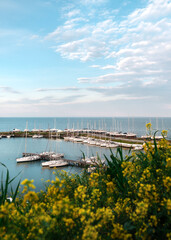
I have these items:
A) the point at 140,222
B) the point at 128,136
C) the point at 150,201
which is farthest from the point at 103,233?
the point at 128,136

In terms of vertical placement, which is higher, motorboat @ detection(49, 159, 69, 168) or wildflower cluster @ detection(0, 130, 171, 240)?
wildflower cluster @ detection(0, 130, 171, 240)

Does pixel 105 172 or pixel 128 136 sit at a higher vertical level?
pixel 105 172

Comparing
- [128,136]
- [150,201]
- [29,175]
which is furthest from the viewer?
[128,136]

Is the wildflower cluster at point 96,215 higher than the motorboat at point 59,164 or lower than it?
higher

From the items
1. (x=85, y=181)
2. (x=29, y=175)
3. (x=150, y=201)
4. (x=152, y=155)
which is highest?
(x=152, y=155)

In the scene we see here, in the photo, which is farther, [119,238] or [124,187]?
[124,187]

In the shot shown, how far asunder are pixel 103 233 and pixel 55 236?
76 centimetres

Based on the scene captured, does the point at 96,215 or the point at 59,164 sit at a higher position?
the point at 96,215

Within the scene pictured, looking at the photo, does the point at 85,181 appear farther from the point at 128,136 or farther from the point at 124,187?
the point at 128,136

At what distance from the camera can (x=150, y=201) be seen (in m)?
3.05

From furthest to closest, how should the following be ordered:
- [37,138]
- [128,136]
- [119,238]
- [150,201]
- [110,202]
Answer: [37,138], [128,136], [110,202], [150,201], [119,238]

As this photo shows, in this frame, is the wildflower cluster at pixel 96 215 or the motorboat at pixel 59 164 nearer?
the wildflower cluster at pixel 96 215

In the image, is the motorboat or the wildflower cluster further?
the motorboat

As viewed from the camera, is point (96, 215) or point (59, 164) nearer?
point (96, 215)
